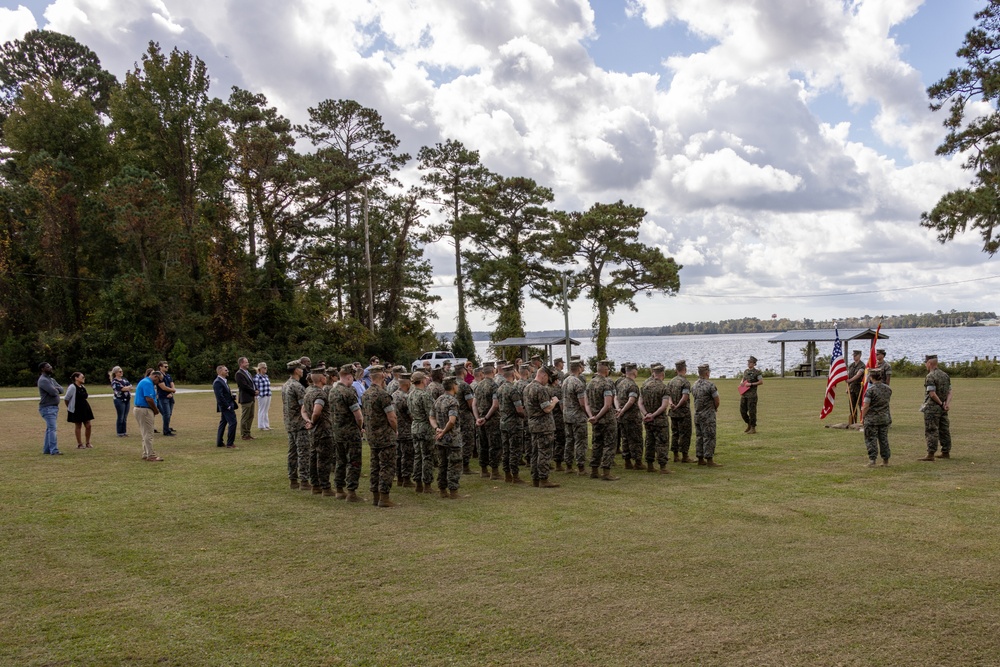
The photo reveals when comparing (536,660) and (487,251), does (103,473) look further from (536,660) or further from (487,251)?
(487,251)

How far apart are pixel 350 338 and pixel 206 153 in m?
15.1

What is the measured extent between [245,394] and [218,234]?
3185 cm

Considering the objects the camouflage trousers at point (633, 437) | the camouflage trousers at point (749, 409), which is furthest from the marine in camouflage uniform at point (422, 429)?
the camouflage trousers at point (749, 409)

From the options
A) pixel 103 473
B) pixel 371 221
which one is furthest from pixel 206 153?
pixel 103 473

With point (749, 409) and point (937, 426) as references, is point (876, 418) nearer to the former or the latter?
point (937, 426)

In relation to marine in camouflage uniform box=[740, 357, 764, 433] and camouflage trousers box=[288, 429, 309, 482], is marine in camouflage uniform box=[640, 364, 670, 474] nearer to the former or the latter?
marine in camouflage uniform box=[740, 357, 764, 433]

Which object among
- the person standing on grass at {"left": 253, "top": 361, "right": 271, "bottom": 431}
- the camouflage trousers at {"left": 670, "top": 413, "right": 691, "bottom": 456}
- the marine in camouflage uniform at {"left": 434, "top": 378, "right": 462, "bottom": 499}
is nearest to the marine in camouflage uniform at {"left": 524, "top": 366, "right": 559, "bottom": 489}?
the marine in camouflage uniform at {"left": 434, "top": 378, "right": 462, "bottom": 499}

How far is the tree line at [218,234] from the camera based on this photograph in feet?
133

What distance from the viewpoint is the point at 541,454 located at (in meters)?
10.9

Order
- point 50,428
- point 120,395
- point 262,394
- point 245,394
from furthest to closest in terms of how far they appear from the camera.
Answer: point 262,394
point 120,395
point 245,394
point 50,428

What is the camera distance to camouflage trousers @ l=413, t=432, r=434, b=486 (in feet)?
34.5

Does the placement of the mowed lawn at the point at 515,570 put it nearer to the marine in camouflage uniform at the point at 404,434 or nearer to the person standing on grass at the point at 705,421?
the marine in camouflage uniform at the point at 404,434

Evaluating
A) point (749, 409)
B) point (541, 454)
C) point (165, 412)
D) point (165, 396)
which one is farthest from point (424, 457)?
point (165, 412)

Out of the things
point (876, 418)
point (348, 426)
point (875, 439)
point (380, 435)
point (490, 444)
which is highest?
point (348, 426)
